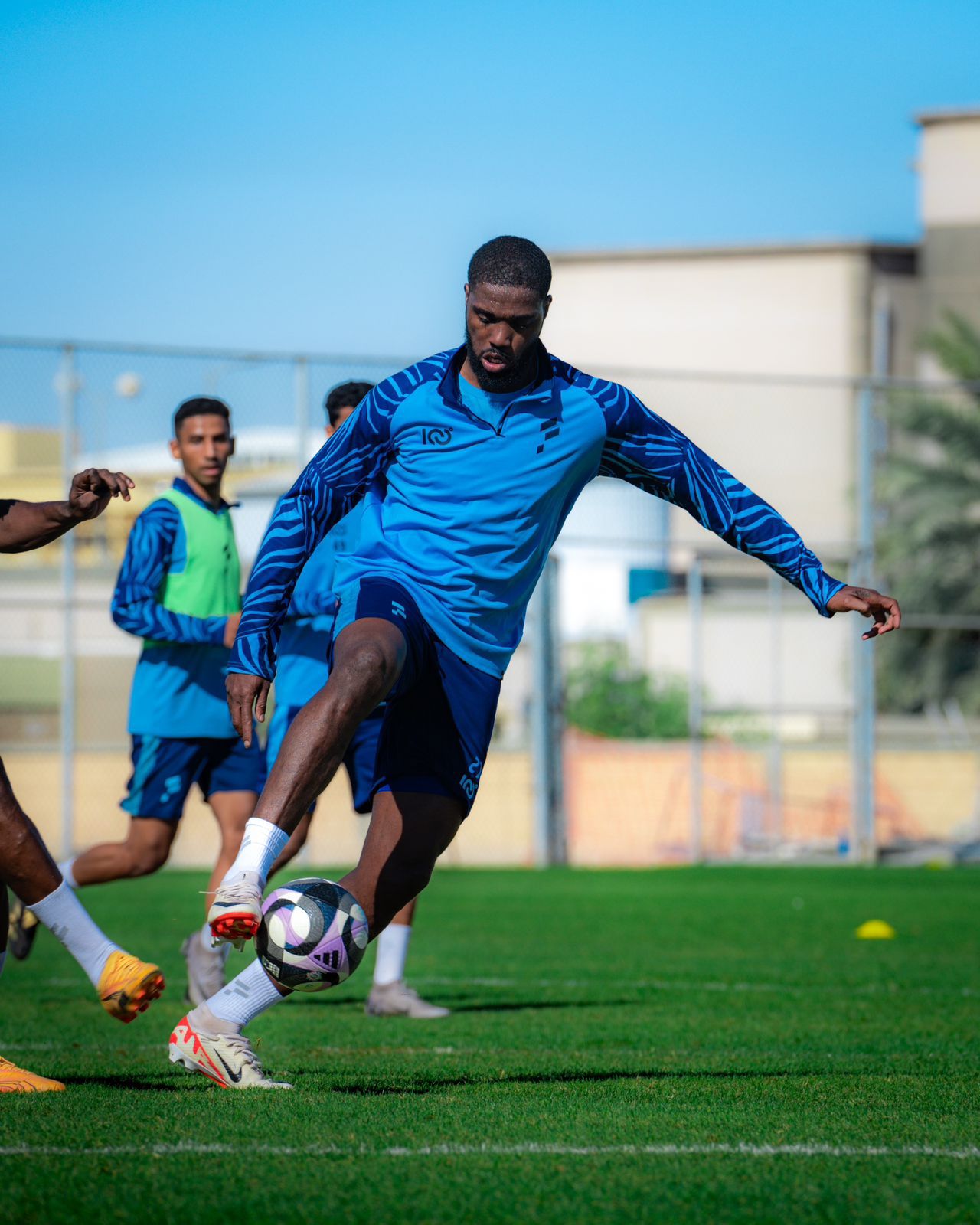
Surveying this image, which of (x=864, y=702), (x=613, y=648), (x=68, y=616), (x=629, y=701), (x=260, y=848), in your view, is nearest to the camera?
(x=260, y=848)

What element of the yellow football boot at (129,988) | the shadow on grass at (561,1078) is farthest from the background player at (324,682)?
the yellow football boot at (129,988)

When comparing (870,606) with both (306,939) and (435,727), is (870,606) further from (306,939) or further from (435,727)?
(306,939)

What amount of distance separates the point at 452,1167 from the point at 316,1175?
0.94 ft

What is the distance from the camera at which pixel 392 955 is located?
23.4 feet

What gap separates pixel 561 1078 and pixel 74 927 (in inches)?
56.8

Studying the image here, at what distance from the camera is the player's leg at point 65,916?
4633mm

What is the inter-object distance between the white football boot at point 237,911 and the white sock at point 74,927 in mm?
945

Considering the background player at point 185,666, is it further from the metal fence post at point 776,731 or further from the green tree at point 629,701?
the green tree at point 629,701

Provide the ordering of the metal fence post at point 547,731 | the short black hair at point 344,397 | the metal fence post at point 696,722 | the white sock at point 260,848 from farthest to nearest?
the metal fence post at point 696,722, the metal fence post at point 547,731, the short black hair at point 344,397, the white sock at point 260,848

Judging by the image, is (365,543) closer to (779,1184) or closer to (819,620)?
(779,1184)

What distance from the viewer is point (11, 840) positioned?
4.72 meters

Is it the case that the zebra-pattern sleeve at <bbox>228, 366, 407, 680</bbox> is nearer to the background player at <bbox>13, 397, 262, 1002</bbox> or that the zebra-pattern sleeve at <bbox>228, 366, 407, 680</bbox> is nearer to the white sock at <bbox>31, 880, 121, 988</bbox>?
the white sock at <bbox>31, 880, 121, 988</bbox>

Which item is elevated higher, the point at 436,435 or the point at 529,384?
the point at 529,384

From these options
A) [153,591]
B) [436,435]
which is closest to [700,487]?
[436,435]
